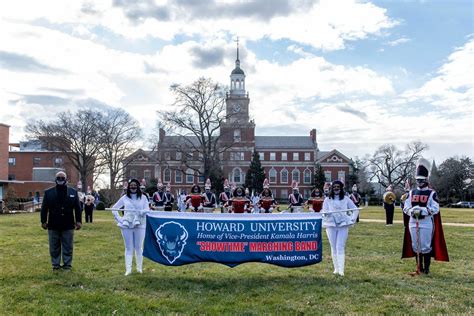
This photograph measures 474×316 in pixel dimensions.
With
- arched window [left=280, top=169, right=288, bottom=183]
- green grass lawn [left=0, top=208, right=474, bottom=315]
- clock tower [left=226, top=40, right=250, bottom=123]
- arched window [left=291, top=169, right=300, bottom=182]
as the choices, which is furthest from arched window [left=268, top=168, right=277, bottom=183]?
green grass lawn [left=0, top=208, right=474, bottom=315]

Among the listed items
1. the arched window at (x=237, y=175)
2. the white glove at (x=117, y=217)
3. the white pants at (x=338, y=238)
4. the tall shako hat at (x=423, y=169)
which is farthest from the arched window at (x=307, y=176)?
the white glove at (x=117, y=217)

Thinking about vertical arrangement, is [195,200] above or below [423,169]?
below

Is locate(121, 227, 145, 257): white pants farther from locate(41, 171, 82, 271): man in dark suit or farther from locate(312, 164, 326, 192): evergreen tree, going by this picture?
locate(312, 164, 326, 192): evergreen tree

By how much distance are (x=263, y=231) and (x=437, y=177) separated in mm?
89149

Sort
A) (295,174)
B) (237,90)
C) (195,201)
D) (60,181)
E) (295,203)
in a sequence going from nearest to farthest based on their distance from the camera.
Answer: (60,181) → (195,201) → (295,203) → (237,90) → (295,174)

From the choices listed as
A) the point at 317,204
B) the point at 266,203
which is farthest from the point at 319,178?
the point at 266,203

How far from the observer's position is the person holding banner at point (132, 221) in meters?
9.76

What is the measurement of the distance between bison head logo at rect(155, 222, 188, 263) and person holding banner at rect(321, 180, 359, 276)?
2894 mm

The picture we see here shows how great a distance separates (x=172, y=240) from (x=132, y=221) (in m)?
0.93

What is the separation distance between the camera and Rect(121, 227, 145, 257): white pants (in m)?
9.80

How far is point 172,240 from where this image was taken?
375 inches

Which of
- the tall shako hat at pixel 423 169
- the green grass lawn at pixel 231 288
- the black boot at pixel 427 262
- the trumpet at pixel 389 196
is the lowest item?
the green grass lawn at pixel 231 288

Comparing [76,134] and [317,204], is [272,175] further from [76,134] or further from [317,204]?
[317,204]

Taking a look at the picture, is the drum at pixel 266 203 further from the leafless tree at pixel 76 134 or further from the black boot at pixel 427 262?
the leafless tree at pixel 76 134
